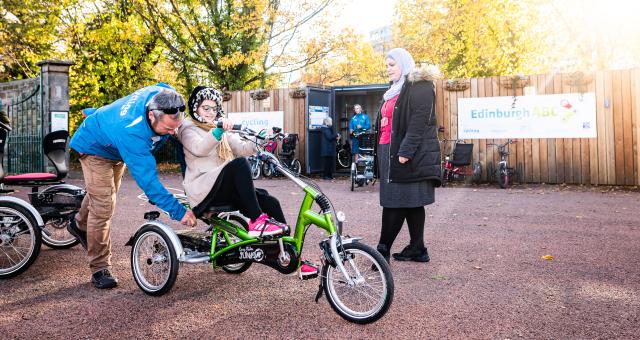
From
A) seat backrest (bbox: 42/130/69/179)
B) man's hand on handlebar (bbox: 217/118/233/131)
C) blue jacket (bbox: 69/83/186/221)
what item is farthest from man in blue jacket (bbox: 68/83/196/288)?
seat backrest (bbox: 42/130/69/179)

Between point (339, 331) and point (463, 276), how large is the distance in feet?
5.40

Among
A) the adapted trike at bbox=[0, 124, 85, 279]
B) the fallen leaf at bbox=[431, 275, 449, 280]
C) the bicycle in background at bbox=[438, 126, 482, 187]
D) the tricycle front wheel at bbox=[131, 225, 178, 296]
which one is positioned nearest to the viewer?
the tricycle front wheel at bbox=[131, 225, 178, 296]

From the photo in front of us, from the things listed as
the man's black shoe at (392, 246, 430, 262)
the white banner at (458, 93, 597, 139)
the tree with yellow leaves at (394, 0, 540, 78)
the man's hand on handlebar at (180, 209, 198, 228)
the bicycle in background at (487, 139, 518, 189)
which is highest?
the tree with yellow leaves at (394, 0, 540, 78)

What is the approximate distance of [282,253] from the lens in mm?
3801

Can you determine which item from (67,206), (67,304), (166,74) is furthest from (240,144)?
(166,74)

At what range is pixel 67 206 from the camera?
5.22 m

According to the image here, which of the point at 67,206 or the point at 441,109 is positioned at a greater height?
the point at 441,109

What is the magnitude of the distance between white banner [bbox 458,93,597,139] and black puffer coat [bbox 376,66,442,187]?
9321 mm

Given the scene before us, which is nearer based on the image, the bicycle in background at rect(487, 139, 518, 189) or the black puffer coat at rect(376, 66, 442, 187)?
the black puffer coat at rect(376, 66, 442, 187)

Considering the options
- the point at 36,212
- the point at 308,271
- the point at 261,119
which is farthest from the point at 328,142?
the point at 308,271

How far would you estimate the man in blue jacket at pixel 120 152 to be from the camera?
3.86 meters

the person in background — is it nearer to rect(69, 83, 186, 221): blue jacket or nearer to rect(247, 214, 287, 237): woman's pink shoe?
rect(69, 83, 186, 221): blue jacket

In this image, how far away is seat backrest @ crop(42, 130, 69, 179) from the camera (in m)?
5.50

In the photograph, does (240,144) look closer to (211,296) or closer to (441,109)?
(211,296)
